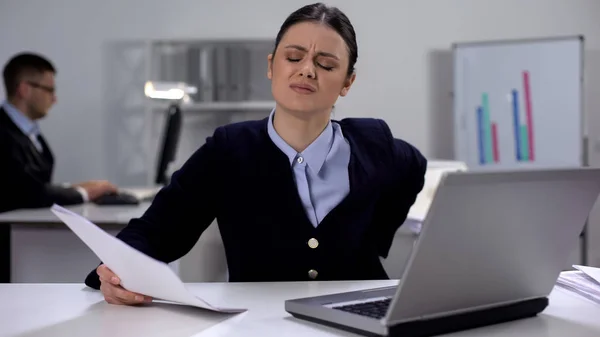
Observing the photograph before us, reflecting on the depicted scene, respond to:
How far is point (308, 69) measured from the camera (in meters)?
1.40

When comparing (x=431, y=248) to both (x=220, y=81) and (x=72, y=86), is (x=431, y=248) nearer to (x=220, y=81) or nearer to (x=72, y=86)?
(x=220, y=81)

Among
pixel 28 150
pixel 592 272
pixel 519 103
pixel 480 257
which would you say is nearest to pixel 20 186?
pixel 28 150

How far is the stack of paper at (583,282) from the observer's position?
1.21 m

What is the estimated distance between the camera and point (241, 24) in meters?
5.11

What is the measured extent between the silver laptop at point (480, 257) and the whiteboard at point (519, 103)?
390cm

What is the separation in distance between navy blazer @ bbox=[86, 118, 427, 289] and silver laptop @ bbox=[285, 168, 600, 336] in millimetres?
375

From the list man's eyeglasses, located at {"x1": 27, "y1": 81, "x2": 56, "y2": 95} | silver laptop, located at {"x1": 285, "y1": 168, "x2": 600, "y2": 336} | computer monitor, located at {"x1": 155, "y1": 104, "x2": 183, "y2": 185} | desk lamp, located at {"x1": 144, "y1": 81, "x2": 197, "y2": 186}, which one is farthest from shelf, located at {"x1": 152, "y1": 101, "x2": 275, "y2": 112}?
silver laptop, located at {"x1": 285, "y1": 168, "x2": 600, "y2": 336}

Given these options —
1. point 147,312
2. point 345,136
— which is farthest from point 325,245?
point 147,312

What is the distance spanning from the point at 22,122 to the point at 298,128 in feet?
9.29

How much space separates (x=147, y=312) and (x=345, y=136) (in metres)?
0.64

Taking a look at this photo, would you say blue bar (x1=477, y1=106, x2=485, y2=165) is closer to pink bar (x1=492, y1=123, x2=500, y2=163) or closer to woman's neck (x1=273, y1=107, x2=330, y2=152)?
pink bar (x1=492, y1=123, x2=500, y2=163)

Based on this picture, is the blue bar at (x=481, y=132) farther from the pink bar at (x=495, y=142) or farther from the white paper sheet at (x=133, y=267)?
the white paper sheet at (x=133, y=267)

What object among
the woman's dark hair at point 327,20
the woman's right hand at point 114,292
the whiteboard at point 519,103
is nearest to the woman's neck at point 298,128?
the woman's dark hair at point 327,20

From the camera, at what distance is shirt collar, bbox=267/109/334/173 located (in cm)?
145
